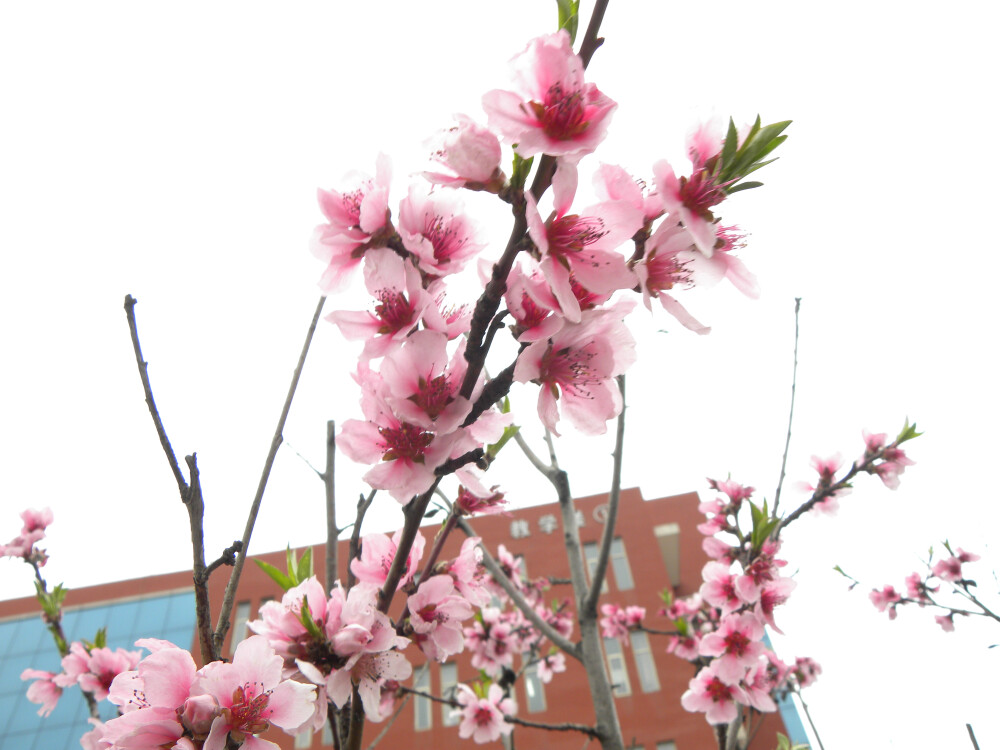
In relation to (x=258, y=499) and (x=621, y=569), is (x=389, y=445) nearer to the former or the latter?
(x=258, y=499)

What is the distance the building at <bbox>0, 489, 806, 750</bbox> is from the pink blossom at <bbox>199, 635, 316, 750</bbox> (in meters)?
14.4

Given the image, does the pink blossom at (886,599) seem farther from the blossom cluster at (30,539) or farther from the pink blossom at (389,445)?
the blossom cluster at (30,539)

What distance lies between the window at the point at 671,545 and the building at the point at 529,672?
36 millimetres

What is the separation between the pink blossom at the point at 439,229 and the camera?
1024 mm

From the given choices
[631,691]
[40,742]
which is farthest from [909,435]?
[40,742]

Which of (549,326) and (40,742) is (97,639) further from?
(40,742)

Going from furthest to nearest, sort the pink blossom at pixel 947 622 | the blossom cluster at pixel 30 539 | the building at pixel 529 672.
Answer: the building at pixel 529 672 → the pink blossom at pixel 947 622 → the blossom cluster at pixel 30 539

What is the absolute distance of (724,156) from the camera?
1006mm

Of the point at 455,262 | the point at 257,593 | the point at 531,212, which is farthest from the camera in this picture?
the point at 257,593

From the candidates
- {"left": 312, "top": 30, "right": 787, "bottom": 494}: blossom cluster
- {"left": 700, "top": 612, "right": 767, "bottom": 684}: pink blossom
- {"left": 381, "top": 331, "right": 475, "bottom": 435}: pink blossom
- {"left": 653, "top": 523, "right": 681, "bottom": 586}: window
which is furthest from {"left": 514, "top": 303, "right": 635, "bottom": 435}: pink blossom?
{"left": 653, "top": 523, "right": 681, "bottom": 586}: window

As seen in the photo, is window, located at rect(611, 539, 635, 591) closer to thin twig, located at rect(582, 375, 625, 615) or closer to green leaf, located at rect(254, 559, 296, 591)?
thin twig, located at rect(582, 375, 625, 615)

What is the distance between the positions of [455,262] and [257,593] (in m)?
21.9

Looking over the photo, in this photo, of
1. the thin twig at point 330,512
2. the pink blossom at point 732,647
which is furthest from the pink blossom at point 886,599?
the thin twig at point 330,512

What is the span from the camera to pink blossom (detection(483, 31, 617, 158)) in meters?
0.86
